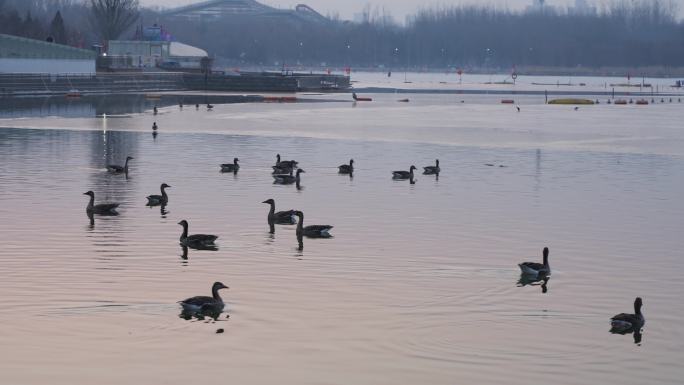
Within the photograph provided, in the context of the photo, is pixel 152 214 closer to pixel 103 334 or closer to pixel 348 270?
pixel 348 270

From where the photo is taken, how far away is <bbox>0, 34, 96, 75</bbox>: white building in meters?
127

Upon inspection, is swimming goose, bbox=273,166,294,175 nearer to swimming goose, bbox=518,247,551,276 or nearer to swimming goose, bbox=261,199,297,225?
swimming goose, bbox=261,199,297,225

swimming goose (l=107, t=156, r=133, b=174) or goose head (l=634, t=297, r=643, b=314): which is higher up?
swimming goose (l=107, t=156, r=133, b=174)

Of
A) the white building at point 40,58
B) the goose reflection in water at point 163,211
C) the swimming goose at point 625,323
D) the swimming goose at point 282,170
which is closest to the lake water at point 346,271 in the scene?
the goose reflection in water at point 163,211

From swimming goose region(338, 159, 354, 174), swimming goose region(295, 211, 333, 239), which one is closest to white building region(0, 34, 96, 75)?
swimming goose region(338, 159, 354, 174)

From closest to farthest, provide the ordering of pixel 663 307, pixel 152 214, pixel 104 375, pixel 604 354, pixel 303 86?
pixel 104 375 < pixel 604 354 < pixel 663 307 < pixel 152 214 < pixel 303 86

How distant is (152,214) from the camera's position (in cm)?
3919

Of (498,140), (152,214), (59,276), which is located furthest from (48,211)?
(498,140)

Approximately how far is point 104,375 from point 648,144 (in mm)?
59521

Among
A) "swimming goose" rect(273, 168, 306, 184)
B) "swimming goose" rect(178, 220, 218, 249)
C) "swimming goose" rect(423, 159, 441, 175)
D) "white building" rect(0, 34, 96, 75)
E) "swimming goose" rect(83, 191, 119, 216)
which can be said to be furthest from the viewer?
"white building" rect(0, 34, 96, 75)

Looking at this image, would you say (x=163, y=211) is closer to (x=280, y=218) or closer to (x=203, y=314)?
(x=280, y=218)

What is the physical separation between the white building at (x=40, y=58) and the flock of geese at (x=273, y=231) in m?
78.3

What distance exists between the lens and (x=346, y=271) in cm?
2955

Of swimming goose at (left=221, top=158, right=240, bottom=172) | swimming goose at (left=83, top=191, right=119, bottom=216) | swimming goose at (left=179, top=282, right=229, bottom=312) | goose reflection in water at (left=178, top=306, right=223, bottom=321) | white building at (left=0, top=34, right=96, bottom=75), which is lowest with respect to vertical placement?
goose reflection in water at (left=178, top=306, right=223, bottom=321)
